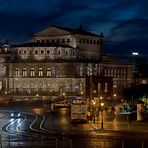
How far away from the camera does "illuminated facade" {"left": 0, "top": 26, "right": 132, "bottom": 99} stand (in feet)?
604

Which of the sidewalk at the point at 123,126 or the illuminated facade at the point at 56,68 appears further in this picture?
the illuminated facade at the point at 56,68

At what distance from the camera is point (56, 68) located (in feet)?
609

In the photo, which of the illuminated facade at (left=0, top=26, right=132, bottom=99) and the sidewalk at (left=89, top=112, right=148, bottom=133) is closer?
the sidewalk at (left=89, top=112, right=148, bottom=133)

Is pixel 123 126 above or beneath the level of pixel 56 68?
beneath

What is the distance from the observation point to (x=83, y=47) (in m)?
196

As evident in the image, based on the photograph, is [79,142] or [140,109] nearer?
[79,142]

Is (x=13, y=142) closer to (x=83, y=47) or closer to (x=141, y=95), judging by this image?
(x=141, y=95)

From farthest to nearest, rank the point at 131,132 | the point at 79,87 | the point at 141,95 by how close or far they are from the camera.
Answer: the point at 79,87, the point at 141,95, the point at 131,132

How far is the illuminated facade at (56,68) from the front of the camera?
604ft

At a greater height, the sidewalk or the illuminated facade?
the illuminated facade

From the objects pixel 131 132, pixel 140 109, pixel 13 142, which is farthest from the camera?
pixel 140 109

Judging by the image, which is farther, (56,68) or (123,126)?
(56,68)

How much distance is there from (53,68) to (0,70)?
1887cm

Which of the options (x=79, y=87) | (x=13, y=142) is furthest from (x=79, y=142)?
(x=79, y=87)
